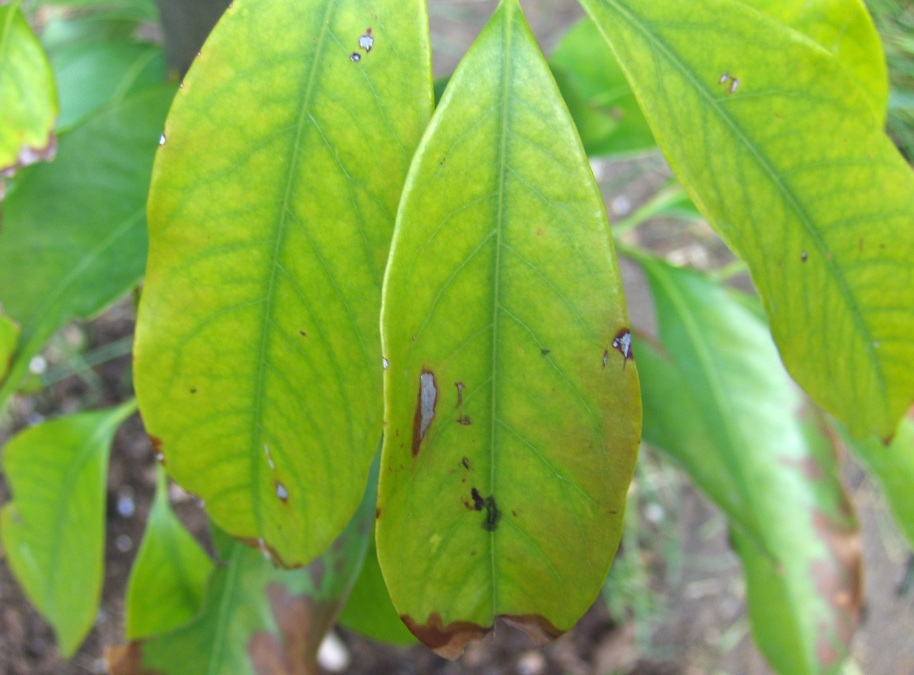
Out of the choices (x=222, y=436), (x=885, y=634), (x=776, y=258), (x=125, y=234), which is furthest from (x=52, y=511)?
(x=885, y=634)

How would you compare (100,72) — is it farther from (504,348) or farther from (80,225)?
(504,348)

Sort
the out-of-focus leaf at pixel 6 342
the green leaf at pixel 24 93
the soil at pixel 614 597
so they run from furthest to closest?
the soil at pixel 614 597 < the out-of-focus leaf at pixel 6 342 < the green leaf at pixel 24 93

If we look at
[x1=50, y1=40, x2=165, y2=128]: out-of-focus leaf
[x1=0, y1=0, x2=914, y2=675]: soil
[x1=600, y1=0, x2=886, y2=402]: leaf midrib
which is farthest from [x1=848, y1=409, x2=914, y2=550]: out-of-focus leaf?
[x1=50, y1=40, x2=165, y2=128]: out-of-focus leaf

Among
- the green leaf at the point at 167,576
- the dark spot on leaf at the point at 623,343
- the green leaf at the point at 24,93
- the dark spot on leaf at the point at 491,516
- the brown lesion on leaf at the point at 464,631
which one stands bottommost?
the green leaf at the point at 167,576

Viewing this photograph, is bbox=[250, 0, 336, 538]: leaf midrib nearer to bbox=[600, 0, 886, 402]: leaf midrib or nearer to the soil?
bbox=[600, 0, 886, 402]: leaf midrib

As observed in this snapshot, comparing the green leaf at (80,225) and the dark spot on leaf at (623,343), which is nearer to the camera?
the dark spot on leaf at (623,343)

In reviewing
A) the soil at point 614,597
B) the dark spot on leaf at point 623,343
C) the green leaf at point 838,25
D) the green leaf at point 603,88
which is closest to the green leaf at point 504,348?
the dark spot on leaf at point 623,343

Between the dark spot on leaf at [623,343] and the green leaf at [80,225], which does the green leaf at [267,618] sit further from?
the dark spot on leaf at [623,343]

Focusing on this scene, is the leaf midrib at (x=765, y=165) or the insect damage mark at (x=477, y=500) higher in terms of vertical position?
the leaf midrib at (x=765, y=165)
